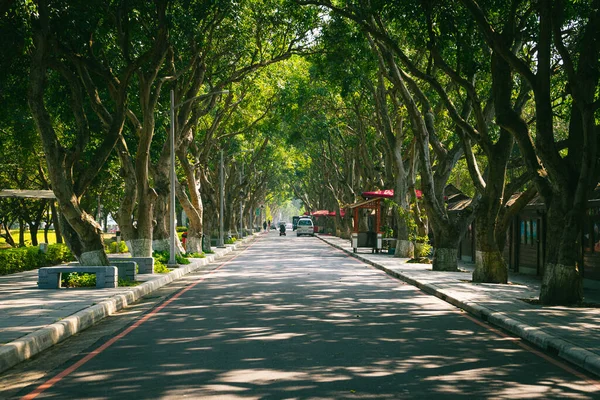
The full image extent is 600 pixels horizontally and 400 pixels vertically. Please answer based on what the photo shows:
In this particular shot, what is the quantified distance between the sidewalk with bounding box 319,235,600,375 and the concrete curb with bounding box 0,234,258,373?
6.37 m

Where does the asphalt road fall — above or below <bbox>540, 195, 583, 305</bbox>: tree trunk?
below

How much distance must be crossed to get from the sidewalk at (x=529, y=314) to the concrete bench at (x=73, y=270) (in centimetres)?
737

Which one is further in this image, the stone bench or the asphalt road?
the stone bench

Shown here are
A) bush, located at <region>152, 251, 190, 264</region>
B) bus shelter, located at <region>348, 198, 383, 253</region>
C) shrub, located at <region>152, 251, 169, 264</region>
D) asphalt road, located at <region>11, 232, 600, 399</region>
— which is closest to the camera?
asphalt road, located at <region>11, 232, 600, 399</region>

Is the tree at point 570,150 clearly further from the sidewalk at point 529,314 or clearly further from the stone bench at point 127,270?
the stone bench at point 127,270

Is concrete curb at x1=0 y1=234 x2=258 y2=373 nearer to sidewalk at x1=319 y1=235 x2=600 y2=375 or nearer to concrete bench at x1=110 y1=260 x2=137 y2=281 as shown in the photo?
concrete bench at x1=110 y1=260 x2=137 y2=281

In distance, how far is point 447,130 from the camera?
3353 cm

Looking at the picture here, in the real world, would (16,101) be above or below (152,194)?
above

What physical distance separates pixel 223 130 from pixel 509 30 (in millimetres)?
24719

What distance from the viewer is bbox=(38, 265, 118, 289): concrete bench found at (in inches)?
642

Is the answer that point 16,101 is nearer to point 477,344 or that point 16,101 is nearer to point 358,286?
point 358,286

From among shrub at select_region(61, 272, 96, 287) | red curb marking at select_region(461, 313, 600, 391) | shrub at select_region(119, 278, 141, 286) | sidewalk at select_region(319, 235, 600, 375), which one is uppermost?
shrub at select_region(61, 272, 96, 287)

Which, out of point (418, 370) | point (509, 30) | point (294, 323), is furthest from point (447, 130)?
point (418, 370)

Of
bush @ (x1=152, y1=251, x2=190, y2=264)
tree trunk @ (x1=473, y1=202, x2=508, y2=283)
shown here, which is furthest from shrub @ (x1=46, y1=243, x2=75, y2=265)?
tree trunk @ (x1=473, y1=202, x2=508, y2=283)
